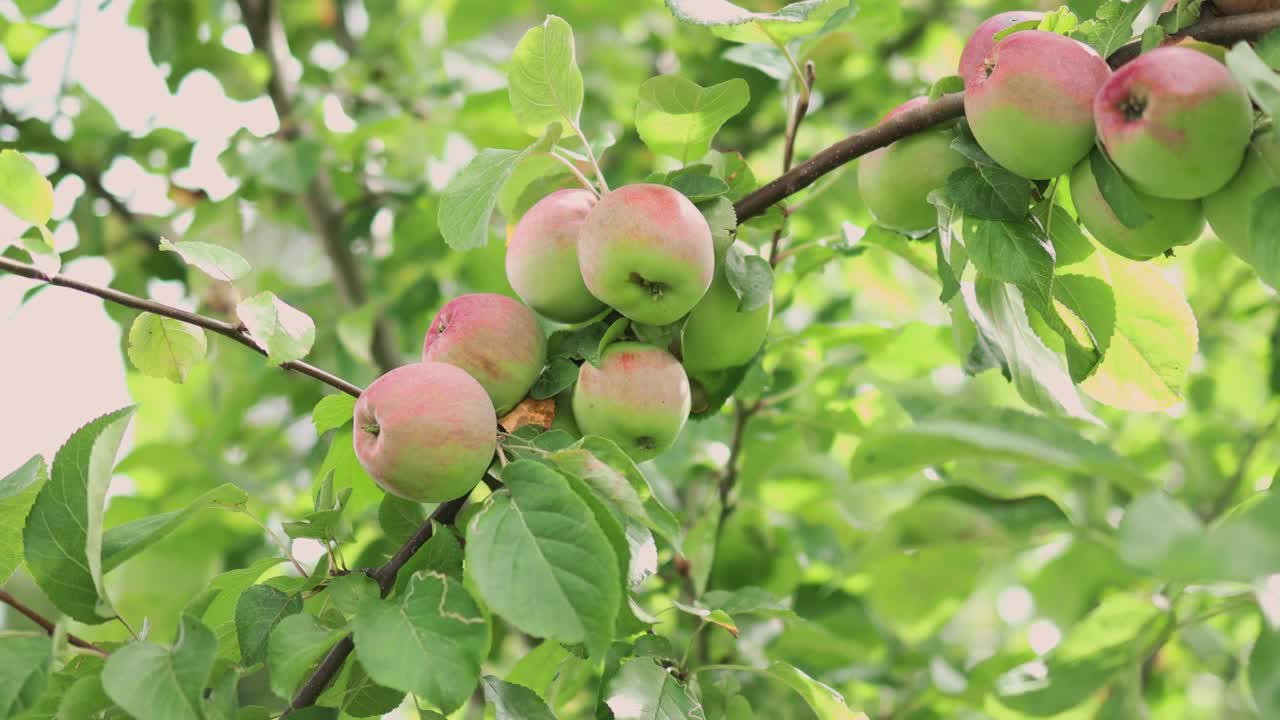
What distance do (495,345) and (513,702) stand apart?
0.30 meters

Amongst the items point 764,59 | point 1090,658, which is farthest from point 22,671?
point 1090,658

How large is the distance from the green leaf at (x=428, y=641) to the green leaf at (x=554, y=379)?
22 centimetres

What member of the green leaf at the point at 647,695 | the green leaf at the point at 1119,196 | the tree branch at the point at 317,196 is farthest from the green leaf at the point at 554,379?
the tree branch at the point at 317,196

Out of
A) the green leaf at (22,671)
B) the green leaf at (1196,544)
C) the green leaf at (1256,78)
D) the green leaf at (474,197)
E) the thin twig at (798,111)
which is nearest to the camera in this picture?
the green leaf at (1196,544)

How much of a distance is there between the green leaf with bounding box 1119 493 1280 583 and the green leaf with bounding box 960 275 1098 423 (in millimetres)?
324

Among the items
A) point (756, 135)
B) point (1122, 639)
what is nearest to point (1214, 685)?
point (1122, 639)

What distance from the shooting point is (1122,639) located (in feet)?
4.36

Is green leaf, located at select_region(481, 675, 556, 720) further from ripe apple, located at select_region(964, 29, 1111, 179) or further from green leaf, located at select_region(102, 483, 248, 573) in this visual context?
ripe apple, located at select_region(964, 29, 1111, 179)

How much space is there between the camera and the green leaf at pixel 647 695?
3.00ft

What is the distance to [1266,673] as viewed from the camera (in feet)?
2.06

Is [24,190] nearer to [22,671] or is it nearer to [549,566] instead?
[22,671]

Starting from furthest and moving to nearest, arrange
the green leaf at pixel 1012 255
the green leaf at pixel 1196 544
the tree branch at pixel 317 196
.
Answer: the tree branch at pixel 317 196, the green leaf at pixel 1012 255, the green leaf at pixel 1196 544

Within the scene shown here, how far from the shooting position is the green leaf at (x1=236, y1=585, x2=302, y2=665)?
0.84 m

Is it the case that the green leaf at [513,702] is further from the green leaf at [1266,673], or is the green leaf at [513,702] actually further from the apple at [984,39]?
the apple at [984,39]
